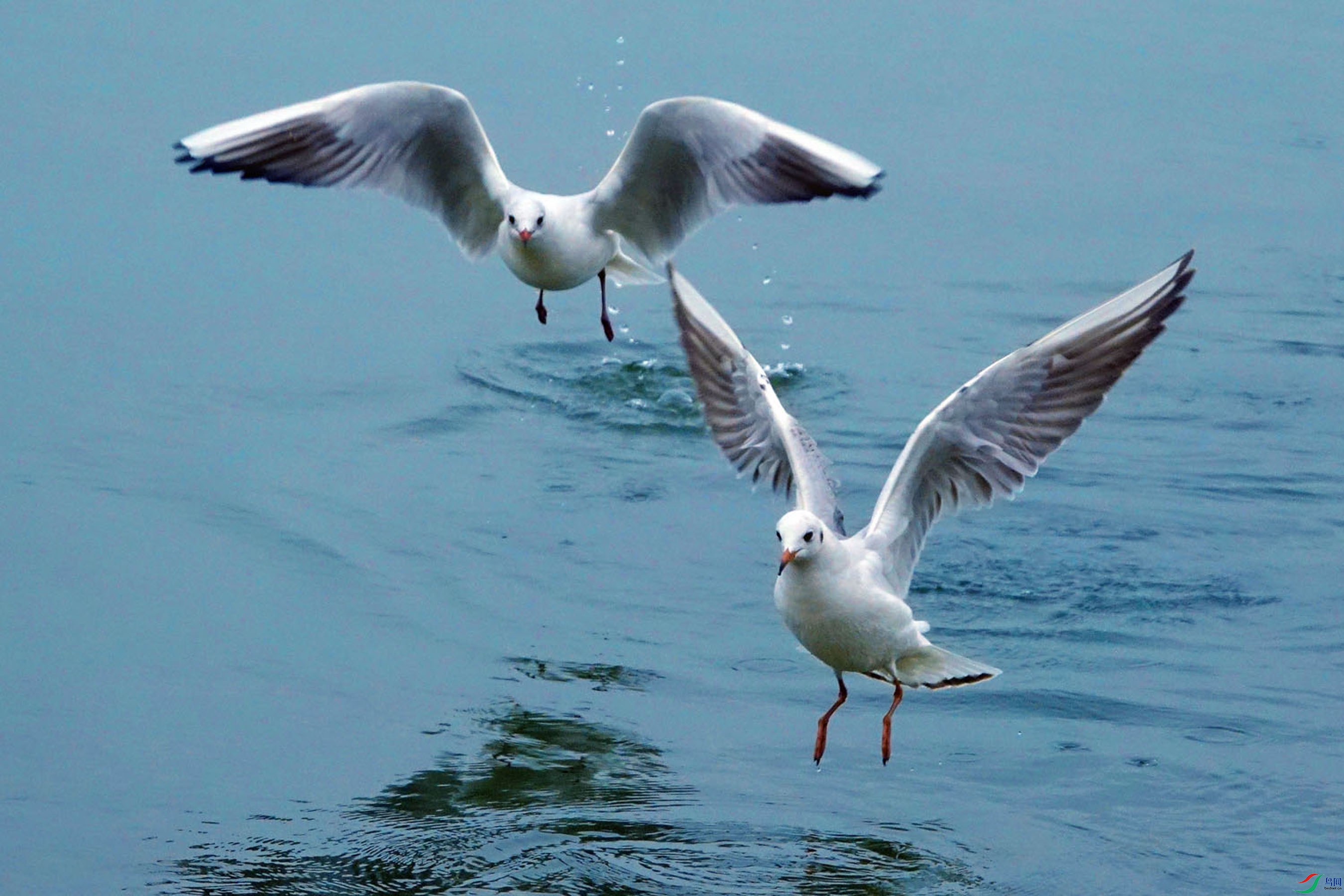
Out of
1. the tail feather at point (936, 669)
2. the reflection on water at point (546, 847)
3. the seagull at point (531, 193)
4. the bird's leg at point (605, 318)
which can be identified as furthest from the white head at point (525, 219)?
the tail feather at point (936, 669)

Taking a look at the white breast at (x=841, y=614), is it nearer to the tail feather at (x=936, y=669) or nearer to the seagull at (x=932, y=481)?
the seagull at (x=932, y=481)

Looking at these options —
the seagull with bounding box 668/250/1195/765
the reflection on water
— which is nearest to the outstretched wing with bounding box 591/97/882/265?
the seagull with bounding box 668/250/1195/765

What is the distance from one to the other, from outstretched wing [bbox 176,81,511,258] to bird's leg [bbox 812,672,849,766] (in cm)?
263

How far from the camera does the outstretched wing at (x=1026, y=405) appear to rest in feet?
21.5

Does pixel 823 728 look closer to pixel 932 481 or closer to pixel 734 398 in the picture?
pixel 932 481

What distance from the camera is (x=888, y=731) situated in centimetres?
671

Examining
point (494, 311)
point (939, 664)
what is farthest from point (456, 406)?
point (939, 664)

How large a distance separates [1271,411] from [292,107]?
5.12 m

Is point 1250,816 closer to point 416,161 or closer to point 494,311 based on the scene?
point 416,161

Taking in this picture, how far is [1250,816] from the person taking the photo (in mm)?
6727

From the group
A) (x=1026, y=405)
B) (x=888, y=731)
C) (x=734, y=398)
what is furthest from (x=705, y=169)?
(x=888, y=731)

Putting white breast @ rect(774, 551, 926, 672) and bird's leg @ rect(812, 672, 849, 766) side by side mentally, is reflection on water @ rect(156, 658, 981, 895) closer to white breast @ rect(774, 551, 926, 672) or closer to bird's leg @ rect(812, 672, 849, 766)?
bird's leg @ rect(812, 672, 849, 766)

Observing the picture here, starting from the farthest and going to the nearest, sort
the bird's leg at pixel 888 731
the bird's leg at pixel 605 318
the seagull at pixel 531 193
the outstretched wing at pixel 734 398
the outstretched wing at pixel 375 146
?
1. the bird's leg at pixel 605 318
2. the outstretched wing at pixel 375 146
3. the seagull at pixel 531 193
4. the outstretched wing at pixel 734 398
5. the bird's leg at pixel 888 731

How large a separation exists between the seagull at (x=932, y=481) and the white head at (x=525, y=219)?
59.1 inches
